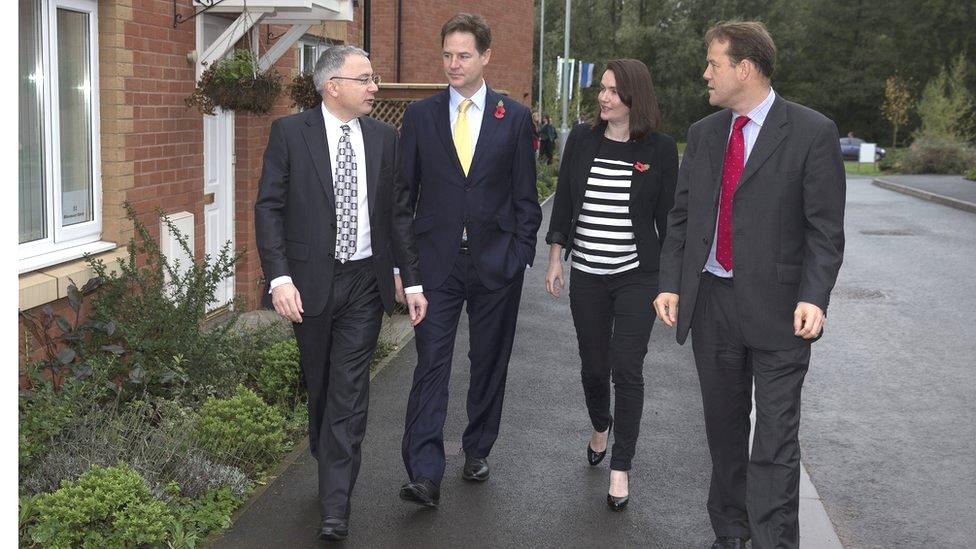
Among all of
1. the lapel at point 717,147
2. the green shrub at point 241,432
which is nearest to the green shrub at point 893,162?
the green shrub at point 241,432

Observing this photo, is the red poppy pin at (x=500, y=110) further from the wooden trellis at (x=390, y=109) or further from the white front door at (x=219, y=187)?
the wooden trellis at (x=390, y=109)

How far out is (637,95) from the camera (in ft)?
18.1

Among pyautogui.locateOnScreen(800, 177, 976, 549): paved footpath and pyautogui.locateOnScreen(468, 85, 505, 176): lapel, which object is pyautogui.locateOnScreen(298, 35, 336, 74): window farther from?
pyautogui.locateOnScreen(468, 85, 505, 176): lapel

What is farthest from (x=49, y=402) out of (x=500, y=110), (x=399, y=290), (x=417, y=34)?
(x=417, y=34)

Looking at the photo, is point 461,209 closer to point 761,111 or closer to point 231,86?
point 761,111

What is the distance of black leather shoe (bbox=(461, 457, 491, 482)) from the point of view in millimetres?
5840

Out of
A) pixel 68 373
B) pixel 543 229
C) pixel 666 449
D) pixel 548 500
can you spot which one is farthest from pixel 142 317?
pixel 543 229

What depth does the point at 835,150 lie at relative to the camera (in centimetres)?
445

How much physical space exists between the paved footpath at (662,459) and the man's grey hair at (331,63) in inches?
75.2

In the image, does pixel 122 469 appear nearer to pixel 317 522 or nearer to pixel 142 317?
pixel 317 522

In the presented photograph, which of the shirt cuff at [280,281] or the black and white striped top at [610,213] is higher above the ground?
the black and white striped top at [610,213]

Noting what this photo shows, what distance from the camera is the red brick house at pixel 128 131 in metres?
6.40

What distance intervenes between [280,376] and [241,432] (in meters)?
1.31

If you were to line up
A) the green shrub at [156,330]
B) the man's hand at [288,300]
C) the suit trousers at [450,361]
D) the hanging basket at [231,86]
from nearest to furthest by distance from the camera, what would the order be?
the man's hand at [288,300] → the suit trousers at [450,361] → the green shrub at [156,330] → the hanging basket at [231,86]
